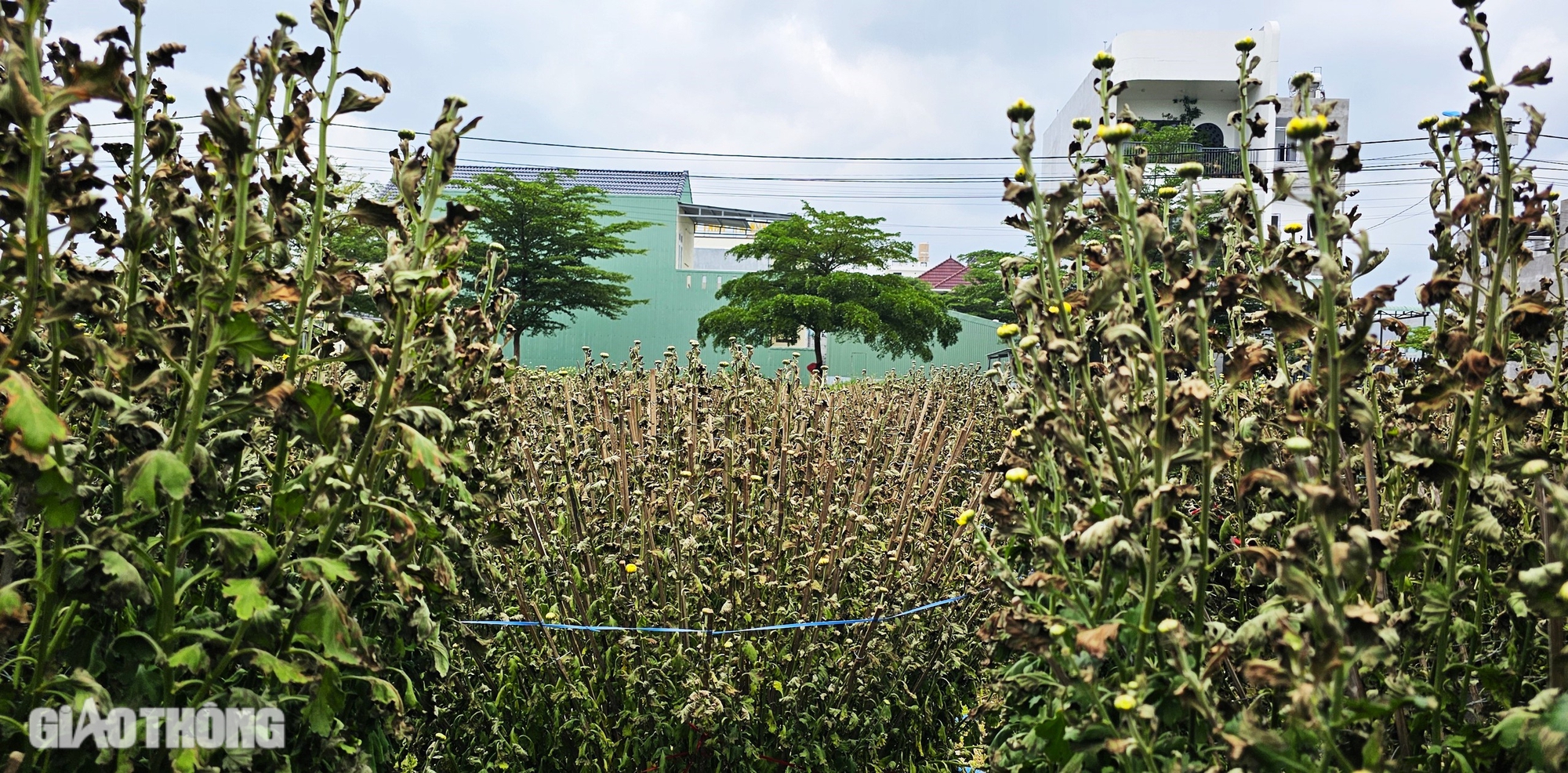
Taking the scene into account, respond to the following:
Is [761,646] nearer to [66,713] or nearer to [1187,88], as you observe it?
[66,713]

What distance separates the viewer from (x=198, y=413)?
163cm

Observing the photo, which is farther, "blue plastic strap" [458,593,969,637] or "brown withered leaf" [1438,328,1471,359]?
"blue plastic strap" [458,593,969,637]

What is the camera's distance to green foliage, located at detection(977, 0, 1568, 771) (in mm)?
1432

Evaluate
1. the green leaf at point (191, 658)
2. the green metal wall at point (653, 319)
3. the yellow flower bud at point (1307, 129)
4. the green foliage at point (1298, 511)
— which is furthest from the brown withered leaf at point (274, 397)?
the green metal wall at point (653, 319)

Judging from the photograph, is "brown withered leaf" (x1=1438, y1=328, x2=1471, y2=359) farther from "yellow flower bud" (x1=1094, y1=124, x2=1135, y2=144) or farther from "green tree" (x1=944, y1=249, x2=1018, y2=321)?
Result: "green tree" (x1=944, y1=249, x2=1018, y2=321)

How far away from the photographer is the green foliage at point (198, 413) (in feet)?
5.08

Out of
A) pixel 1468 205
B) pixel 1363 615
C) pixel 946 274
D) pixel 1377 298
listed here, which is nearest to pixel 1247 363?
pixel 1377 298

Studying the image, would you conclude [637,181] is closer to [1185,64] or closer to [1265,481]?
[1185,64]

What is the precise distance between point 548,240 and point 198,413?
102 ft

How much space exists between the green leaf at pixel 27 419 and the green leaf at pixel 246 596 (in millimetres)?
346

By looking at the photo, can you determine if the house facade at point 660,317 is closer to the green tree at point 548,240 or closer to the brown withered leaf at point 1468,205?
the green tree at point 548,240

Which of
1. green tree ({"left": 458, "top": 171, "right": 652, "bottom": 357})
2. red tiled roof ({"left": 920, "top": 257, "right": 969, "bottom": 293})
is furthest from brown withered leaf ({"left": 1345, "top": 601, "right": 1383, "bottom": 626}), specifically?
red tiled roof ({"left": 920, "top": 257, "right": 969, "bottom": 293})

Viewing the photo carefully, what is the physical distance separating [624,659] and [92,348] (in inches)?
78.2

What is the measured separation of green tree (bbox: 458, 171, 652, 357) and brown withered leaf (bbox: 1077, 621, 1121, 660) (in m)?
30.1
